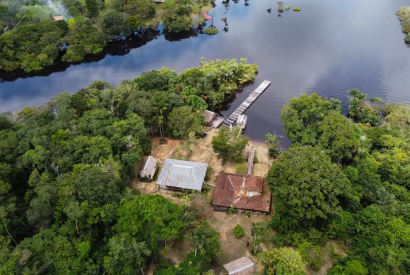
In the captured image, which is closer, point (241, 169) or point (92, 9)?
point (241, 169)

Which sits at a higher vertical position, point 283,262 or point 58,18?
point 58,18

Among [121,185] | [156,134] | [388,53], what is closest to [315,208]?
[121,185]

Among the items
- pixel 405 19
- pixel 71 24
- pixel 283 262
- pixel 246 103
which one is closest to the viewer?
pixel 283 262

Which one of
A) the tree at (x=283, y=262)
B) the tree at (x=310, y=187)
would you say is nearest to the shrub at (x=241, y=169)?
the tree at (x=310, y=187)

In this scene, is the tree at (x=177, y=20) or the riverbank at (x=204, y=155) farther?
the tree at (x=177, y=20)

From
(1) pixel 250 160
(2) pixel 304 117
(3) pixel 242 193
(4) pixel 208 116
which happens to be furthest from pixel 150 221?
(4) pixel 208 116

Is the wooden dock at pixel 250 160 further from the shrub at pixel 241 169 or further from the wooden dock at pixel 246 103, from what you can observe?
the wooden dock at pixel 246 103

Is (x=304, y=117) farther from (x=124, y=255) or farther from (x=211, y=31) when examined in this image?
(x=211, y=31)

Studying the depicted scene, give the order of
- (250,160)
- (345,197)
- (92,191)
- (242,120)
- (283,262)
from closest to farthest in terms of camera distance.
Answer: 1. (283,262)
2. (92,191)
3. (345,197)
4. (250,160)
5. (242,120)
